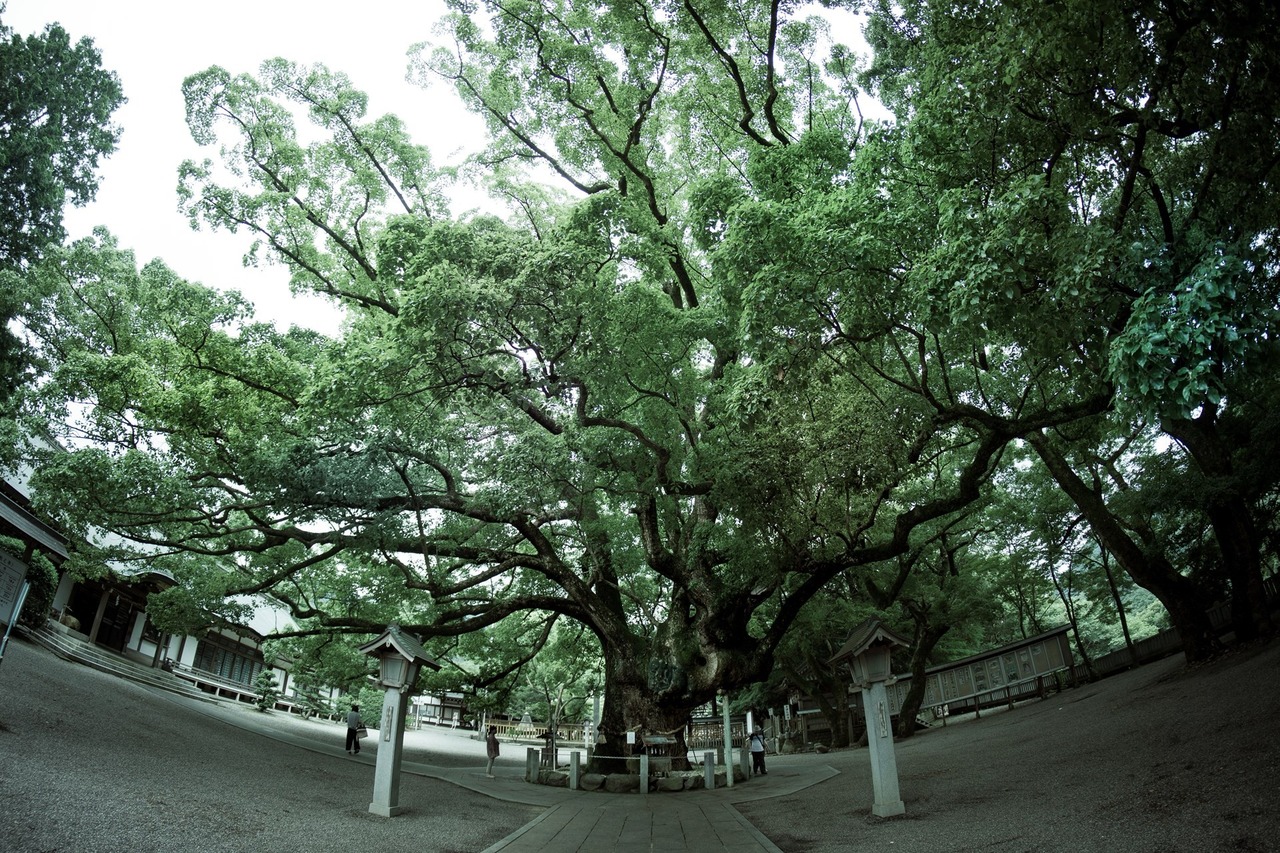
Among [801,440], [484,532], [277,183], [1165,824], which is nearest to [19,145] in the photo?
[277,183]

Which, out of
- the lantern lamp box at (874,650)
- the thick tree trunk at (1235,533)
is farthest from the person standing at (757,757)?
the thick tree trunk at (1235,533)

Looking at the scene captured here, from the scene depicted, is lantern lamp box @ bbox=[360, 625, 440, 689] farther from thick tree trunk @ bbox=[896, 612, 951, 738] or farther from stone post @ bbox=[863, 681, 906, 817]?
thick tree trunk @ bbox=[896, 612, 951, 738]

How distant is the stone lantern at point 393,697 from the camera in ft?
27.1

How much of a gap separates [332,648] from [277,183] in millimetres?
11820

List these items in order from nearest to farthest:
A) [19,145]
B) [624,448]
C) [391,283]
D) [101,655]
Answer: [391,283] → [624,448] → [101,655] → [19,145]

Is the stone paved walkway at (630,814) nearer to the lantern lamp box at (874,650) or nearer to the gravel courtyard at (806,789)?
the gravel courtyard at (806,789)

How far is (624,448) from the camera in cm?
1259

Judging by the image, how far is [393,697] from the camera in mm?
8922

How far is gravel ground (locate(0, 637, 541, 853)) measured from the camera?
539 centimetres

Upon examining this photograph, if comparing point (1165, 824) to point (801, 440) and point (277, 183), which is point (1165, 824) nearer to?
point (801, 440)

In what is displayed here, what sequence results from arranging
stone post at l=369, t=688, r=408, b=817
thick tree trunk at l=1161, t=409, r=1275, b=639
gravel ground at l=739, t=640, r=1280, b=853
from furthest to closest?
thick tree trunk at l=1161, t=409, r=1275, b=639 → stone post at l=369, t=688, r=408, b=817 → gravel ground at l=739, t=640, r=1280, b=853

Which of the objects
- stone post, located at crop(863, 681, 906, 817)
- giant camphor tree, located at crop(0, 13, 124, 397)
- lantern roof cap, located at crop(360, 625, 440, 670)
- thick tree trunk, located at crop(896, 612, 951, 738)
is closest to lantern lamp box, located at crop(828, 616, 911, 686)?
stone post, located at crop(863, 681, 906, 817)

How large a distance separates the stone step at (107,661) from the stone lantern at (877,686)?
17.8 metres

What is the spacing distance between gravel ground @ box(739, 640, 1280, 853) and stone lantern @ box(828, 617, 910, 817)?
1.11 ft
